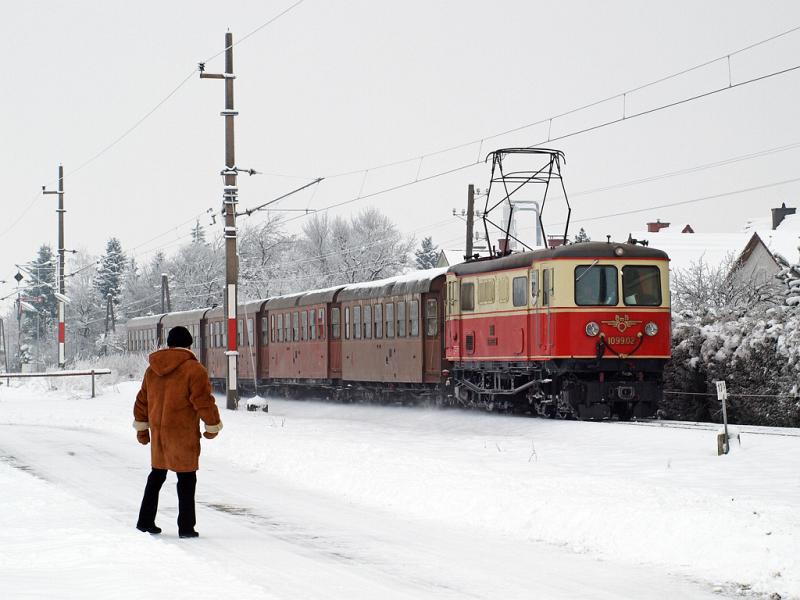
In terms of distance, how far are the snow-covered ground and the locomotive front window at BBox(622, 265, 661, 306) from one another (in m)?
5.06

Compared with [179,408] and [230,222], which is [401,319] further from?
[179,408]

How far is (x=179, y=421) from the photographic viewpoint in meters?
10.4

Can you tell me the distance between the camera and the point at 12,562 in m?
8.95

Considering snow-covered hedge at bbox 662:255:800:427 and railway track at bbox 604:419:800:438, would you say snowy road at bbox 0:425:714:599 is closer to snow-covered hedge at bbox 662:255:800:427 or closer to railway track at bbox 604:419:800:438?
railway track at bbox 604:419:800:438

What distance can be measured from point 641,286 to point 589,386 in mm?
2369

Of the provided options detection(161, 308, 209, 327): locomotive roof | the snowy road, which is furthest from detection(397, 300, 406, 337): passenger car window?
detection(161, 308, 209, 327): locomotive roof

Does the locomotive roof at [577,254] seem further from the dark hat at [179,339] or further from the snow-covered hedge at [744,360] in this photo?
the dark hat at [179,339]

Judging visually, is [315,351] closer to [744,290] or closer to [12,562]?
[744,290]

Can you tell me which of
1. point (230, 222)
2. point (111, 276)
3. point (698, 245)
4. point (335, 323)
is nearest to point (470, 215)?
point (335, 323)

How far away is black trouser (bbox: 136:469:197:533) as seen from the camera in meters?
10.3

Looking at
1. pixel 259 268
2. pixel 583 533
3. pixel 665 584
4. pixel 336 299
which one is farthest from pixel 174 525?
pixel 259 268

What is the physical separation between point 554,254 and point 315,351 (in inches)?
621

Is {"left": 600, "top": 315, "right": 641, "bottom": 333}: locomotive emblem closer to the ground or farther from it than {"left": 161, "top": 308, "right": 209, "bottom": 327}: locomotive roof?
closer to the ground

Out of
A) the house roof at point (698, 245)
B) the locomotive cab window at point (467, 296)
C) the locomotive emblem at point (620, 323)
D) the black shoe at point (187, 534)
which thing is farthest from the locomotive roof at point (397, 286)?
the house roof at point (698, 245)
